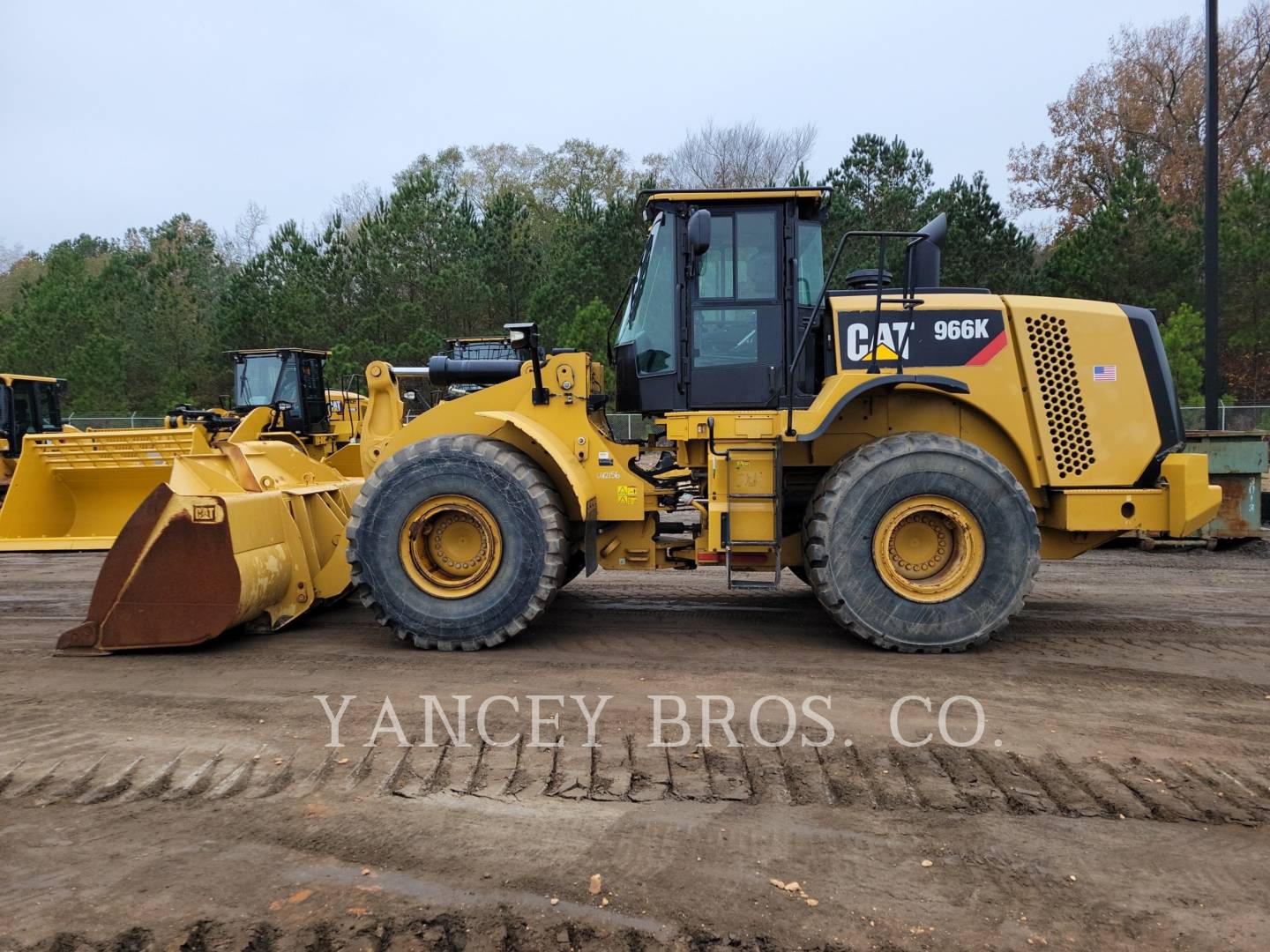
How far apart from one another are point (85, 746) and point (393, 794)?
5.43 feet

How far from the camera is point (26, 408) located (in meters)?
13.6

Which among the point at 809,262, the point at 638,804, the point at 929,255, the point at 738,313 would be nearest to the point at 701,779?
the point at 638,804

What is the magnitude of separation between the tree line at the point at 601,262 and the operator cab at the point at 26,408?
382 inches

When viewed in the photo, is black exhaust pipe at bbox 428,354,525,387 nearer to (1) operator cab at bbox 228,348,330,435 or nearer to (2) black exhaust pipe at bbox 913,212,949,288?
(2) black exhaust pipe at bbox 913,212,949,288

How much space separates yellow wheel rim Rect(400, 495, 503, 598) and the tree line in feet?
31.9

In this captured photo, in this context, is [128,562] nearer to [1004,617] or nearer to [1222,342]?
[1004,617]

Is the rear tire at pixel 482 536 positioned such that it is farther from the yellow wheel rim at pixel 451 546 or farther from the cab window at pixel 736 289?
the cab window at pixel 736 289

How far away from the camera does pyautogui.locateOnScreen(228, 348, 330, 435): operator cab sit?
580 inches

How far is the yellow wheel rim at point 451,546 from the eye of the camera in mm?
5613

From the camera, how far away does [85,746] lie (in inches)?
159

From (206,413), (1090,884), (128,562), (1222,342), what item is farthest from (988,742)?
(1222,342)

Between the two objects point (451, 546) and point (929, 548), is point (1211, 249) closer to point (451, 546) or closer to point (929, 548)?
point (929, 548)

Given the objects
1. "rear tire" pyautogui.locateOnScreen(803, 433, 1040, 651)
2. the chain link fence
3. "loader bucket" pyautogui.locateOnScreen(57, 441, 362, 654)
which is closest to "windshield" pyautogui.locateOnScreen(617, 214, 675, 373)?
"rear tire" pyautogui.locateOnScreen(803, 433, 1040, 651)

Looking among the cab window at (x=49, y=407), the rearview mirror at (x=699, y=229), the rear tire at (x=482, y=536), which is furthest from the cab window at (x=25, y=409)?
the rearview mirror at (x=699, y=229)
